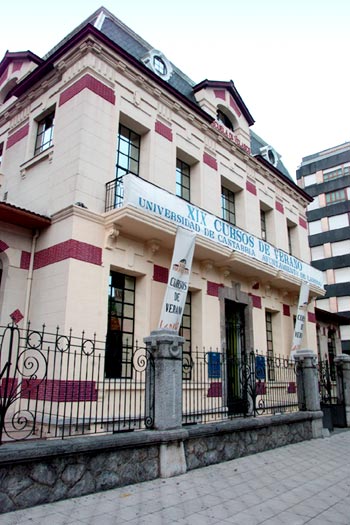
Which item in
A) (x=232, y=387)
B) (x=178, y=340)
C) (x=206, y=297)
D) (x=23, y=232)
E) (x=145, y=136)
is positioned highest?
(x=145, y=136)

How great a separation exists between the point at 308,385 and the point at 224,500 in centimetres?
568

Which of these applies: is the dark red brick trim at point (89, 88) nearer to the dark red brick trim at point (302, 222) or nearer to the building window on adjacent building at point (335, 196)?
the dark red brick trim at point (302, 222)

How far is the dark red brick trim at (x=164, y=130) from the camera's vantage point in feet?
37.8

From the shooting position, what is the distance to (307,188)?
129 feet

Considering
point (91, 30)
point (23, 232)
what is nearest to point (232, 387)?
point (23, 232)

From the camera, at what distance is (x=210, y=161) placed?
13281mm

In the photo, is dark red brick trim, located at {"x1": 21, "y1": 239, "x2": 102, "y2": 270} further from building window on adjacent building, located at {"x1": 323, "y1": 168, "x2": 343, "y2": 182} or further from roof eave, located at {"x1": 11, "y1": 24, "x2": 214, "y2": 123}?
building window on adjacent building, located at {"x1": 323, "y1": 168, "x2": 343, "y2": 182}

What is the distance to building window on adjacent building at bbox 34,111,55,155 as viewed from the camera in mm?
10906

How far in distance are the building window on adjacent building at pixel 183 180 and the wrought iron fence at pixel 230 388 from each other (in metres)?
4.69

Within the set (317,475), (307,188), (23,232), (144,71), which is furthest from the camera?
(307,188)

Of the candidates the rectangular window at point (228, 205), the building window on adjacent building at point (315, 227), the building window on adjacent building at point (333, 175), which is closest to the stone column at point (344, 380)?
the rectangular window at point (228, 205)

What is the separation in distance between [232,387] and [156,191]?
6.30 meters

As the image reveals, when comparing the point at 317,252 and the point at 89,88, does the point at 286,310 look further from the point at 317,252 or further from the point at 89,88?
the point at 317,252

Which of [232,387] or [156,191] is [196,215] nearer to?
[156,191]
